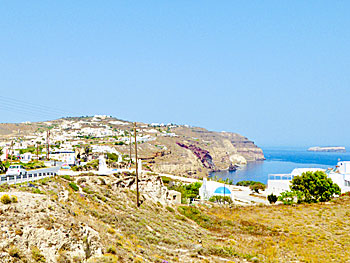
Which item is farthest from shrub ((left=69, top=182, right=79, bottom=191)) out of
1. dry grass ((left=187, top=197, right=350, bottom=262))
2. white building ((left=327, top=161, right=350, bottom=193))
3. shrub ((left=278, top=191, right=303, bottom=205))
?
white building ((left=327, top=161, right=350, bottom=193))

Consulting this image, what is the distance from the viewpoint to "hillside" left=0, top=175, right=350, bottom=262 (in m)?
10.6

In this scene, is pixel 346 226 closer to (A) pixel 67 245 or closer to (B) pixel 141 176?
(B) pixel 141 176

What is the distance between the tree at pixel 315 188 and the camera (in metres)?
47.0

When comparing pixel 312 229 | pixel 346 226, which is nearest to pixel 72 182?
pixel 312 229

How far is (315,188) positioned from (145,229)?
36.1 metres

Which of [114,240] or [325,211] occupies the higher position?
[114,240]

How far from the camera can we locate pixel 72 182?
26.2m

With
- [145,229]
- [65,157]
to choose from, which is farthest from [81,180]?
[65,157]

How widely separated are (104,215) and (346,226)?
2384cm

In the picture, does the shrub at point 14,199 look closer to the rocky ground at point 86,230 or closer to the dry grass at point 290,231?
the rocky ground at point 86,230

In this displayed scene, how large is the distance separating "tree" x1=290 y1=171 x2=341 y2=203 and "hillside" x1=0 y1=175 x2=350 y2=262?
3.06m

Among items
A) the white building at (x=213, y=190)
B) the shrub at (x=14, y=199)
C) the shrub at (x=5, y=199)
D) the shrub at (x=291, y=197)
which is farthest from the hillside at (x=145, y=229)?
the white building at (x=213, y=190)

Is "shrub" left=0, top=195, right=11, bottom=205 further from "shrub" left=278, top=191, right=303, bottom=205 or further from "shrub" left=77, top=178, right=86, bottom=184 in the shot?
"shrub" left=278, top=191, right=303, bottom=205

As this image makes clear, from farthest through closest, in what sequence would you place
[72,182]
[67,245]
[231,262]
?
[72,182], [231,262], [67,245]
